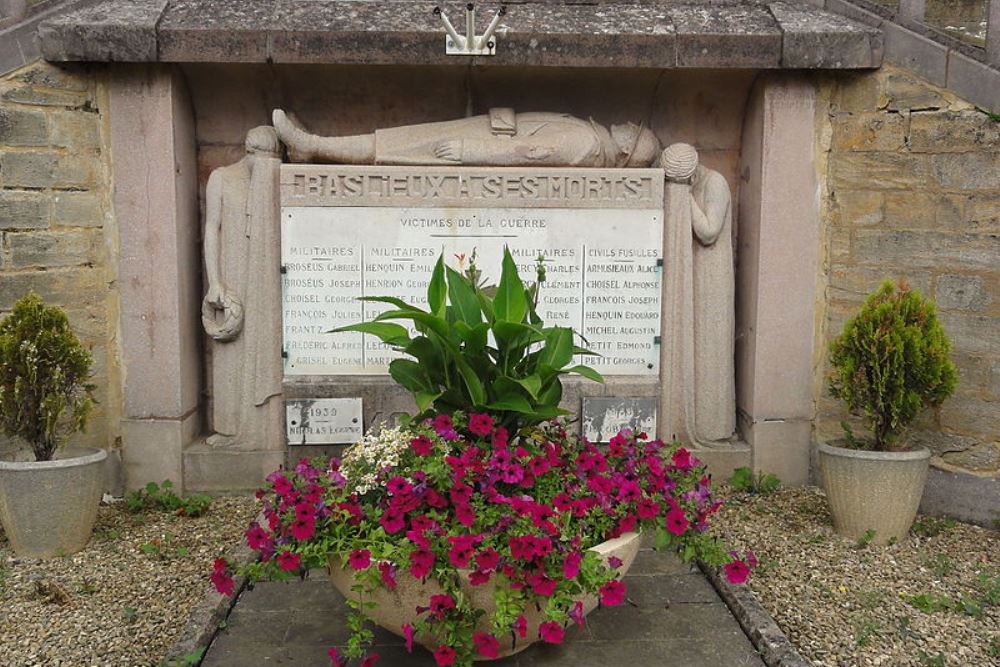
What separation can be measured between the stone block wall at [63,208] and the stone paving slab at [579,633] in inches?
71.9

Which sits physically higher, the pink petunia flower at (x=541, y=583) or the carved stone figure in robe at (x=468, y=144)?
the carved stone figure in robe at (x=468, y=144)

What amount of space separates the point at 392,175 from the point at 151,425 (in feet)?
5.91

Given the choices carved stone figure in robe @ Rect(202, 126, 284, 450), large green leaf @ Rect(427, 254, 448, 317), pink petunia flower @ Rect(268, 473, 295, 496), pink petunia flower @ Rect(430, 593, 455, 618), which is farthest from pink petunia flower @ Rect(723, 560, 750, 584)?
carved stone figure in robe @ Rect(202, 126, 284, 450)

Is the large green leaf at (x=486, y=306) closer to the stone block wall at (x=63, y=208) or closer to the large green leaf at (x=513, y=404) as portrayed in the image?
the large green leaf at (x=513, y=404)

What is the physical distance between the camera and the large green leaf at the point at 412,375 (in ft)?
9.87

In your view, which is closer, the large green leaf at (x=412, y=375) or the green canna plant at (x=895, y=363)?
the large green leaf at (x=412, y=375)

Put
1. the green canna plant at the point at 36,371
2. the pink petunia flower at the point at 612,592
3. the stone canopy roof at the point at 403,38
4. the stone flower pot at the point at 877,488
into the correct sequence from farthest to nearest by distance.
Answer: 1. the stone canopy roof at the point at 403,38
2. the stone flower pot at the point at 877,488
3. the green canna plant at the point at 36,371
4. the pink petunia flower at the point at 612,592

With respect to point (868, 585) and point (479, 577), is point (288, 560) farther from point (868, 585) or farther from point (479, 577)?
point (868, 585)

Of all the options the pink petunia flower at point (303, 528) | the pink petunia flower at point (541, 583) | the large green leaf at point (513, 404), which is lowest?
the pink petunia flower at point (541, 583)

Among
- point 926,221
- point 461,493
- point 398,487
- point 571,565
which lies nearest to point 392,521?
point 398,487

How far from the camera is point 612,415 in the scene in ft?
15.2

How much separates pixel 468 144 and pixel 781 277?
1.79m

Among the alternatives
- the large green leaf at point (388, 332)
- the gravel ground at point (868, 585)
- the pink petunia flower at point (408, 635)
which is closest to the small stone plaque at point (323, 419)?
the large green leaf at point (388, 332)

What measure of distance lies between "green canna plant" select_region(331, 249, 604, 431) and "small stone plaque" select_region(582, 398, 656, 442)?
61.8 inches
